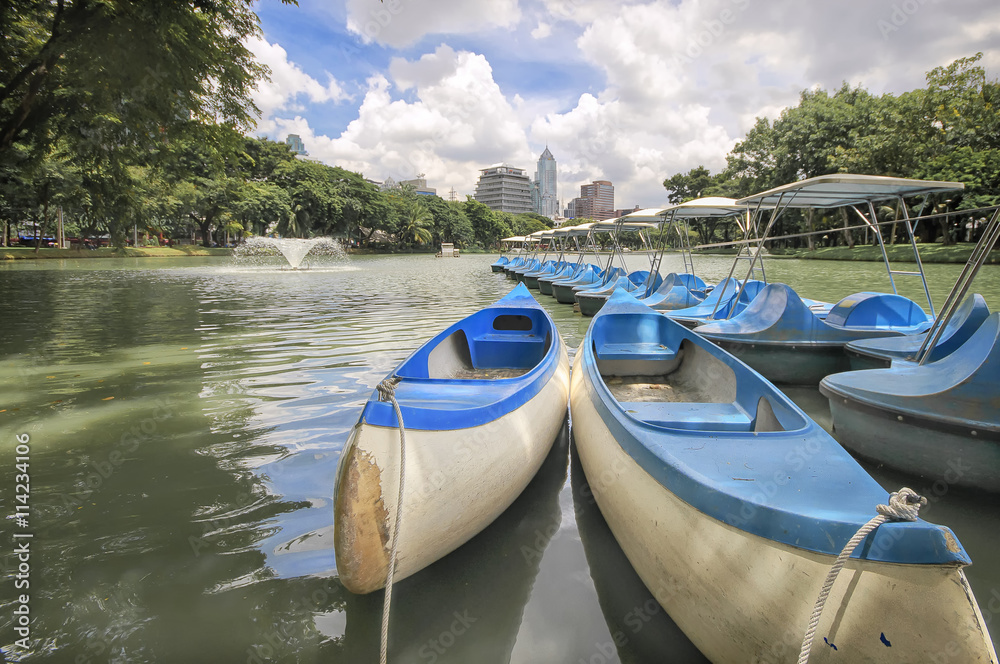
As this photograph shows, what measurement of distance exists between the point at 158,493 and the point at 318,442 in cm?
131

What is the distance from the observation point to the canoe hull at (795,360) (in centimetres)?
681

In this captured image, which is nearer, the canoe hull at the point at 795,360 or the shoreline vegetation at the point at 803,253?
the canoe hull at the point at 795,360

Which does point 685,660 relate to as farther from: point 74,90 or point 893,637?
point 74,90

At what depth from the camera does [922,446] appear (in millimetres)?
3910

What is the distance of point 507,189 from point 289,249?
4458 inches

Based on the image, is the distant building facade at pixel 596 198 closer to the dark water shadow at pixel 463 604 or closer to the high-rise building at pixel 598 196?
the high-rise building at pixel 598 196

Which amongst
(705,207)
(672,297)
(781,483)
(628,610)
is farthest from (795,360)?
Result: (705,207)

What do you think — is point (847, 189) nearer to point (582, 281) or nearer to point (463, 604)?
point (463, 604)

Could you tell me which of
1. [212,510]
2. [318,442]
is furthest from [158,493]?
[318,442]

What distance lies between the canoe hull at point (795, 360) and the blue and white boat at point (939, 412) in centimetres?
218

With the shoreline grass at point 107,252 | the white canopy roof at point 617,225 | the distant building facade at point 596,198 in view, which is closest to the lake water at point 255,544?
the white canopy roof at point 617,225

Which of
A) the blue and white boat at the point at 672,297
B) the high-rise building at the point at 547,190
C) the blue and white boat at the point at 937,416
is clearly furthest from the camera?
the high-rise building at the point at 547,190

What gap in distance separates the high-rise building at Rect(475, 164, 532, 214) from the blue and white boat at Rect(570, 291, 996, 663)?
14463 cm

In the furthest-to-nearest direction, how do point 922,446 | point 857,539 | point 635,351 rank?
point 635,351 → point 922,446 → point 857,539
